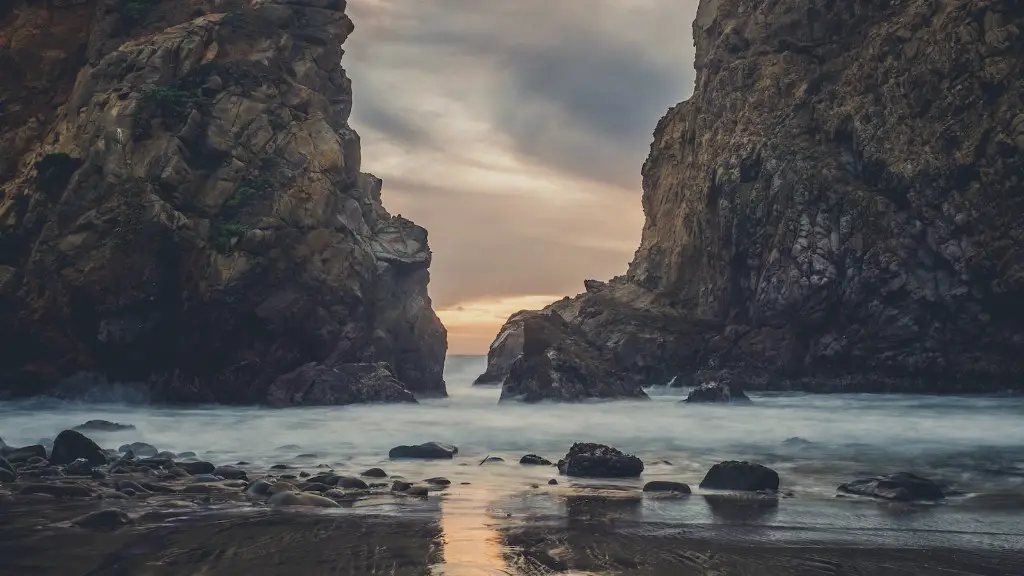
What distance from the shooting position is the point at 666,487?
39.5ft

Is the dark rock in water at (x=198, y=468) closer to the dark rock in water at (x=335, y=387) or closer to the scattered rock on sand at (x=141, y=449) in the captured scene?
the scattered rock on sand at (x=141, y=449)

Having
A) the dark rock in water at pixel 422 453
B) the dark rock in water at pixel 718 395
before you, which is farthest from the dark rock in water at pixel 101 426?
the dark rock in water at pixel 718 395

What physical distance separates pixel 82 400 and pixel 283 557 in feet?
104

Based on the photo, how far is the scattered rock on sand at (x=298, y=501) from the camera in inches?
404

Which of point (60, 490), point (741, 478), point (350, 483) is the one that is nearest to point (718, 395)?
point (741, 478)

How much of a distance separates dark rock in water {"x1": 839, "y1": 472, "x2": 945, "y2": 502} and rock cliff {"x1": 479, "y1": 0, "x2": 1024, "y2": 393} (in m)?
32.2

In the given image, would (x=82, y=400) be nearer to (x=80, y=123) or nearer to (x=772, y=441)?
(x=80, y=123)

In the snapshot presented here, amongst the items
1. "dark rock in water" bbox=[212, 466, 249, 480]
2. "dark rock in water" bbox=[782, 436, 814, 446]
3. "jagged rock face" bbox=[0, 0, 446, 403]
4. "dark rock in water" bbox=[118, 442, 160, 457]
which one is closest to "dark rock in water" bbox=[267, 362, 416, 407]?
"jagged rock face" bbox=[0, 0, 446, 403]

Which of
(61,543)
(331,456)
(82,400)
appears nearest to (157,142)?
(82,400)

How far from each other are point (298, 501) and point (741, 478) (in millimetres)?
6497

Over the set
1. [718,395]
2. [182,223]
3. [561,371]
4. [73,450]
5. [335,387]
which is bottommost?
[73,450]

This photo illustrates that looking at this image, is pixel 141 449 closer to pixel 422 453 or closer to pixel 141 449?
pixel 141 449

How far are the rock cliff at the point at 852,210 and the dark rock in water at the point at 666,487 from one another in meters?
33.8

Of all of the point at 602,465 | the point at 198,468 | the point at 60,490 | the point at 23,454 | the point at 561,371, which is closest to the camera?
the point at 60,490
